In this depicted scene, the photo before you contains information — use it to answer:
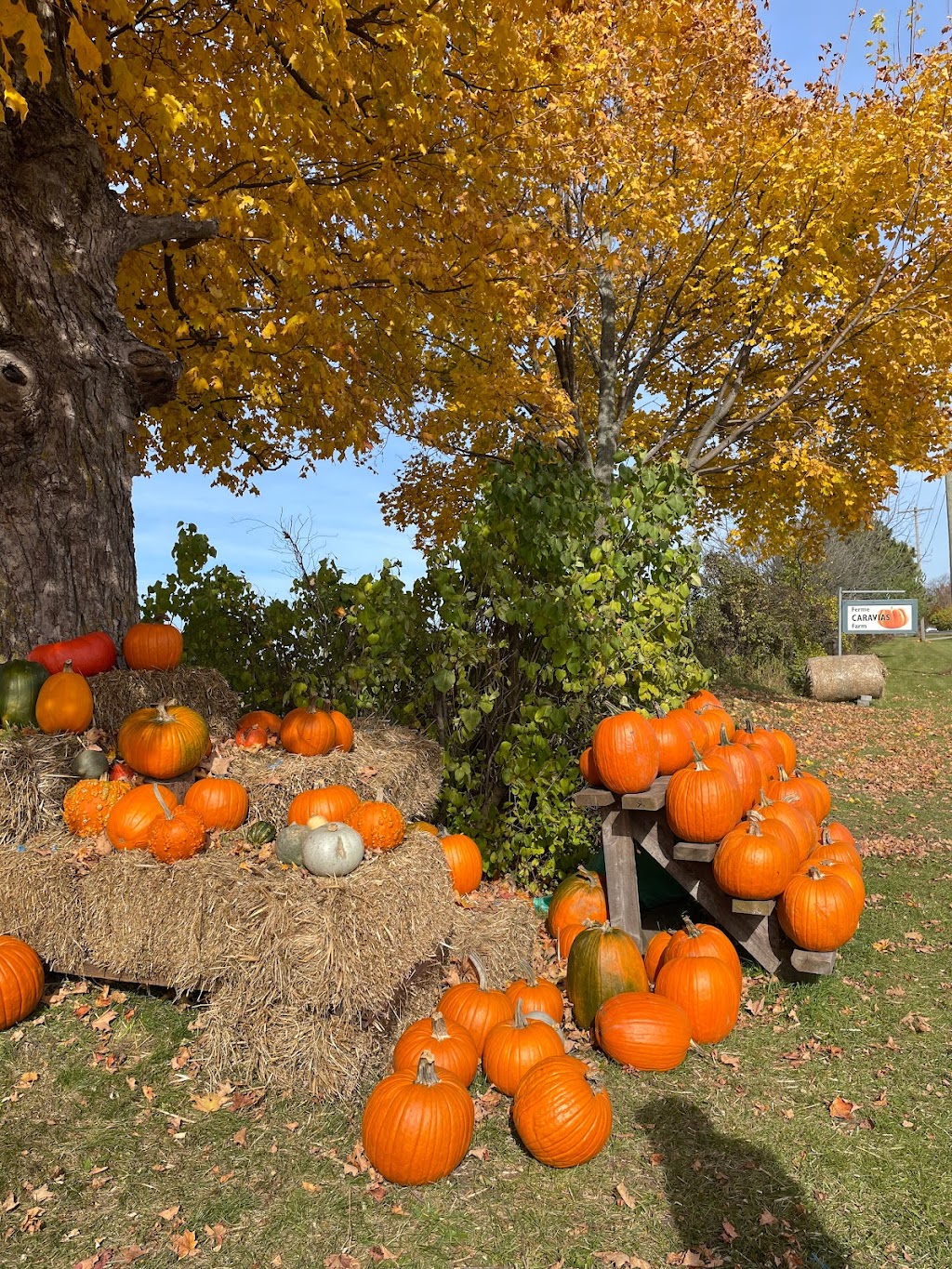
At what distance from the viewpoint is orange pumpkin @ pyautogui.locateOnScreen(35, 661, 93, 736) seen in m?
4.79

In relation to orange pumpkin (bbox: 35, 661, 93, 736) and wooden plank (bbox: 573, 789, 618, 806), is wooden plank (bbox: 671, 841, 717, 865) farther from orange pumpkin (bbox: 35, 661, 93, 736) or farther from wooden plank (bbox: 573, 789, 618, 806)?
orange pumpkin (bbox: 35, 661, 93, 736)

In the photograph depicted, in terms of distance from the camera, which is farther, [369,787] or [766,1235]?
[369,787]

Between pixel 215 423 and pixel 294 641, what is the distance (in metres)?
5.88

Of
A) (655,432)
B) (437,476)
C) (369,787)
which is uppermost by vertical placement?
(655,432)

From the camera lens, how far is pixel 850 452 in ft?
47.6

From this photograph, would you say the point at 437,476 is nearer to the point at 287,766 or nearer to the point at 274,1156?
the point at 287,766

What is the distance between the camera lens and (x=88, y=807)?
4.50 m

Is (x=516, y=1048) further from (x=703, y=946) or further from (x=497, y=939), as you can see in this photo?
(x=703, y=946)

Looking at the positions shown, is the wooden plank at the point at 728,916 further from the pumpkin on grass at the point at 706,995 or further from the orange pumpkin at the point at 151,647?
the orange pumpkin at the point at 151,647

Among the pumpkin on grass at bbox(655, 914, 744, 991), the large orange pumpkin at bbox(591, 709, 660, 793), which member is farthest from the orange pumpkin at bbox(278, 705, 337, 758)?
the pumpkin on grass at bbox(655, 914, 744, 991)

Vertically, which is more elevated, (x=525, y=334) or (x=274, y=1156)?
(x=525, y=334)

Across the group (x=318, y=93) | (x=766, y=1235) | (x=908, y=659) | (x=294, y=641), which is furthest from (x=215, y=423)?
(x=908, y=659)

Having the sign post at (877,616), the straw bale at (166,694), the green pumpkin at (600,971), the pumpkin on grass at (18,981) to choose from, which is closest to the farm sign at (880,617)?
the sign post at (877,616)

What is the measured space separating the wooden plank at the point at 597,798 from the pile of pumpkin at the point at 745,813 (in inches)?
1.9
